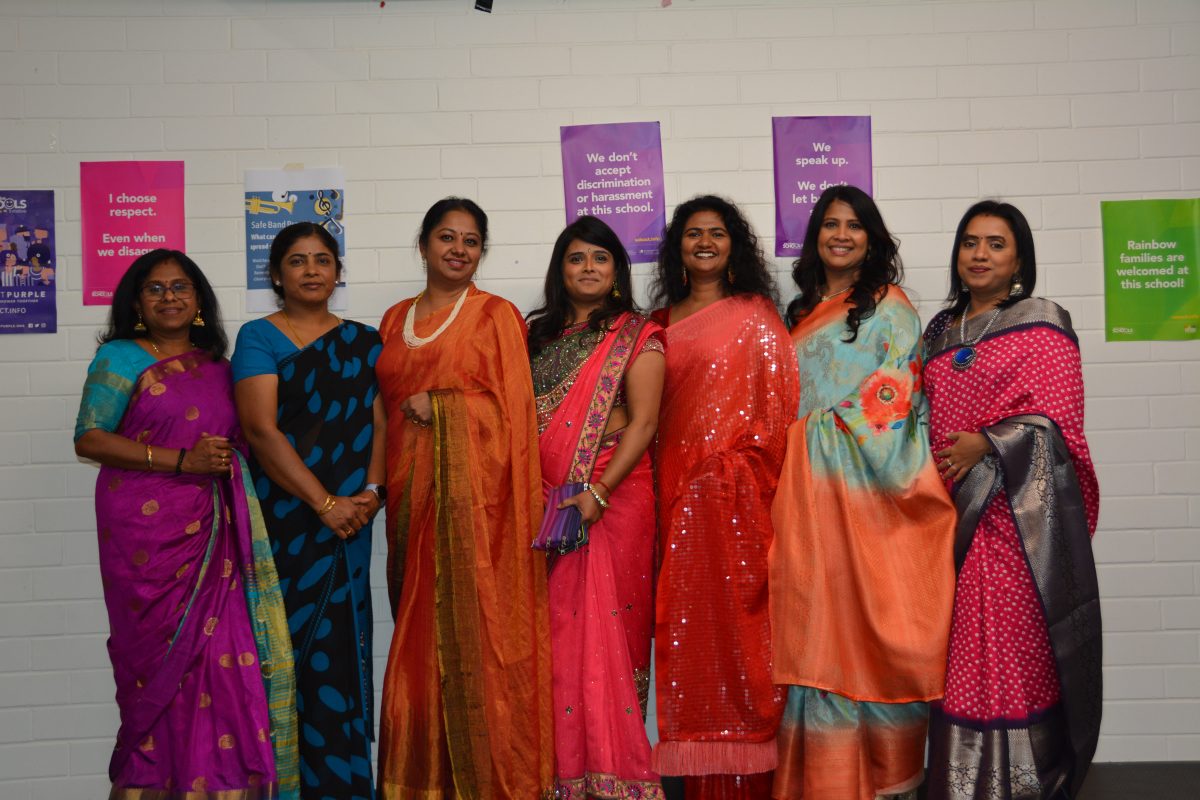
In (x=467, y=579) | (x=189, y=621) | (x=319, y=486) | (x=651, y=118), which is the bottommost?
(x=189, y=621)

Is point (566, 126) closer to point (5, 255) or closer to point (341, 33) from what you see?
point (341, 33)

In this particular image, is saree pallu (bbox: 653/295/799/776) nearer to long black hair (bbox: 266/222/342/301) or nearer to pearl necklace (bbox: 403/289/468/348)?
pearl necklace (bbox: 403/289/468/348)

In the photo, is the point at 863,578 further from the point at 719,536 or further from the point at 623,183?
the point at 623,183

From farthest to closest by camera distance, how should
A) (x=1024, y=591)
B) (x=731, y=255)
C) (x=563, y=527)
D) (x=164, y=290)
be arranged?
(x=731, y=255)
(x=164, y=290)
(x=563, y=527)
(x=1024, y=591)

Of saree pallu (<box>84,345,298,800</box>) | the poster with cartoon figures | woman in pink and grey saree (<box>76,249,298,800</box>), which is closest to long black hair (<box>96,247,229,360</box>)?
woman in pink and grey saree (<box>76,249,298,800</box>)

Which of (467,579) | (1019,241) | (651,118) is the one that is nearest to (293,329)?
(467,579)

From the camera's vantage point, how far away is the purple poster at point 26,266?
3447 millimetres

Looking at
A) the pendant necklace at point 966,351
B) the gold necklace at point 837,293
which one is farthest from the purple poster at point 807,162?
the pendant necklace at point 966,351

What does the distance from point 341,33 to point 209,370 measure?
1346mm

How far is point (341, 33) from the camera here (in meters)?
3.53

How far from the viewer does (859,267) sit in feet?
9.92

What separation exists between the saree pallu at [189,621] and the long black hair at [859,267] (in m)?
1.73

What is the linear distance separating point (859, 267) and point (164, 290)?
2041 millimetres

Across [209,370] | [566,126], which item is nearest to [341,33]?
[566,126]
